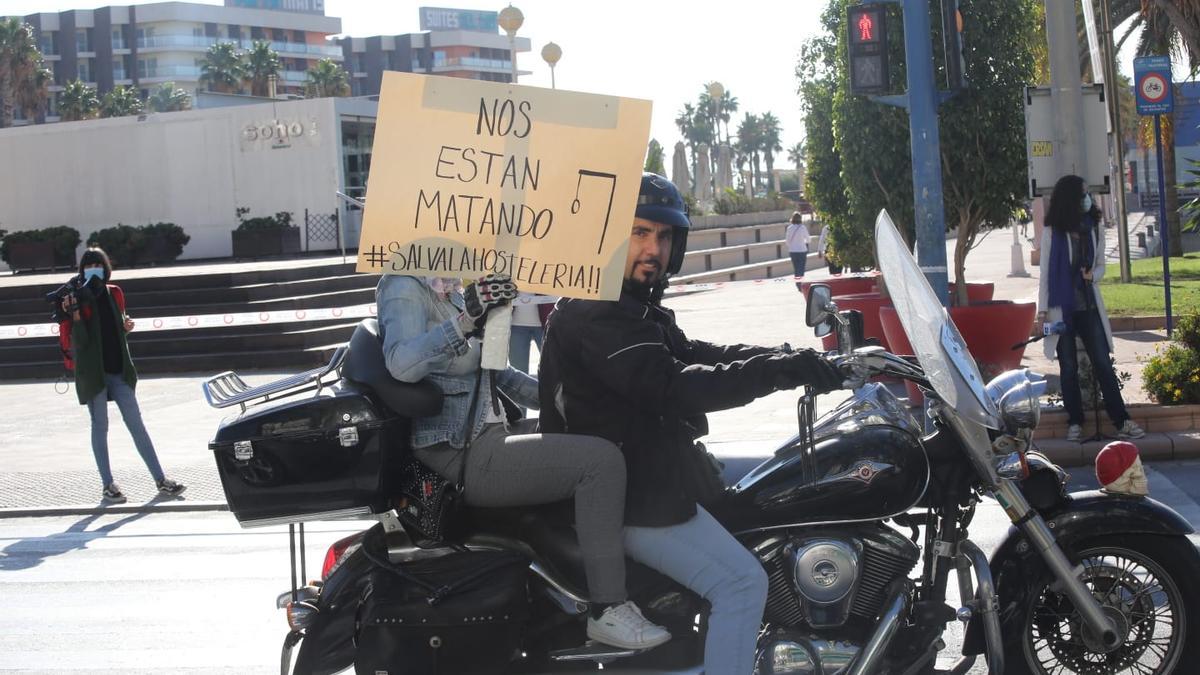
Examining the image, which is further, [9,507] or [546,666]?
[9,507]

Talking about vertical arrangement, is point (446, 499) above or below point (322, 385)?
below

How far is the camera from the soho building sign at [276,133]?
32750 mm

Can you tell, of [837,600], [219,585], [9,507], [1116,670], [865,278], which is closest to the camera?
[837,600]

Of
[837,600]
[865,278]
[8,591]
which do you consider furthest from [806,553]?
[865,278]

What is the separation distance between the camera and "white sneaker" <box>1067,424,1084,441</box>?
28.5 ft

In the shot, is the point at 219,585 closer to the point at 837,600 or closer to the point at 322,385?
the point at 322,385

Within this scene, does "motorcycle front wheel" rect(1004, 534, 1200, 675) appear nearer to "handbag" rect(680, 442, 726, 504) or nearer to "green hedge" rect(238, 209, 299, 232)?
"handbag" rect(680, 442, 726, 504)

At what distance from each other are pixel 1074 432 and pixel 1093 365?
48 centimetres

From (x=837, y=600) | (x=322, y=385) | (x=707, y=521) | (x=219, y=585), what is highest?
(x=322, y=385)

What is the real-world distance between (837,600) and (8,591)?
518cm

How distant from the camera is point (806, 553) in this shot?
3.76m

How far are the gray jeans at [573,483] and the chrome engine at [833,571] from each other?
1.56 ft

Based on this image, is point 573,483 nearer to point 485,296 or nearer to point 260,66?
point 485,296

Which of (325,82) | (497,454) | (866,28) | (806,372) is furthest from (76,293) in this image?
(325,82)
